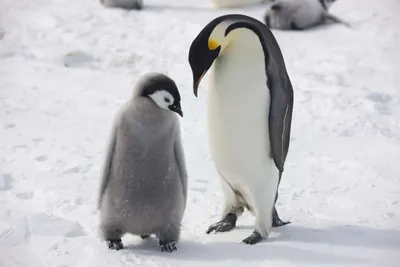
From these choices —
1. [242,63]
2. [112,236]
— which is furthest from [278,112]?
[112,236]

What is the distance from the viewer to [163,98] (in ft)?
7.15

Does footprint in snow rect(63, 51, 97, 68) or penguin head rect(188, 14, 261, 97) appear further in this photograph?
footprint in snow rect(63, 51, 97, 68)

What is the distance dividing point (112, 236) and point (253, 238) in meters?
0.51

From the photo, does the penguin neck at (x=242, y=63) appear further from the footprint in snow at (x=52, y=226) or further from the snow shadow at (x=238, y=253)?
the footprint in snow at (x=52, y=226)

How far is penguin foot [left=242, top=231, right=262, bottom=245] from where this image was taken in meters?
2.44

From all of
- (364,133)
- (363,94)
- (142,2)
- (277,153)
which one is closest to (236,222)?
(277,153)

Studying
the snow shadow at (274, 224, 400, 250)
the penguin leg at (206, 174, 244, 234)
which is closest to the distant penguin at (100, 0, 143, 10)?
the penguin leg at (206, 174, 244, 234)

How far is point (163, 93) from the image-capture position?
7.14ft

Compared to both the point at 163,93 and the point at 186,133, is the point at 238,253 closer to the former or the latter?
the point at 163,93

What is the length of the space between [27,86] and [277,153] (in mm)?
2183

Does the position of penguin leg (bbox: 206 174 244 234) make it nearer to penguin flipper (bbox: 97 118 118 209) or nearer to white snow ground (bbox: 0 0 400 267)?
white snow ground (bbox: 0 0 400 267)

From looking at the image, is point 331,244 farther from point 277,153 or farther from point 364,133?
point 364,133

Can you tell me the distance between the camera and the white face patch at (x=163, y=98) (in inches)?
85.6

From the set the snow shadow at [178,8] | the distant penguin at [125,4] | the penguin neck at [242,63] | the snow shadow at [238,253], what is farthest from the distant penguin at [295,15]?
the snow shadow at [238,253]
